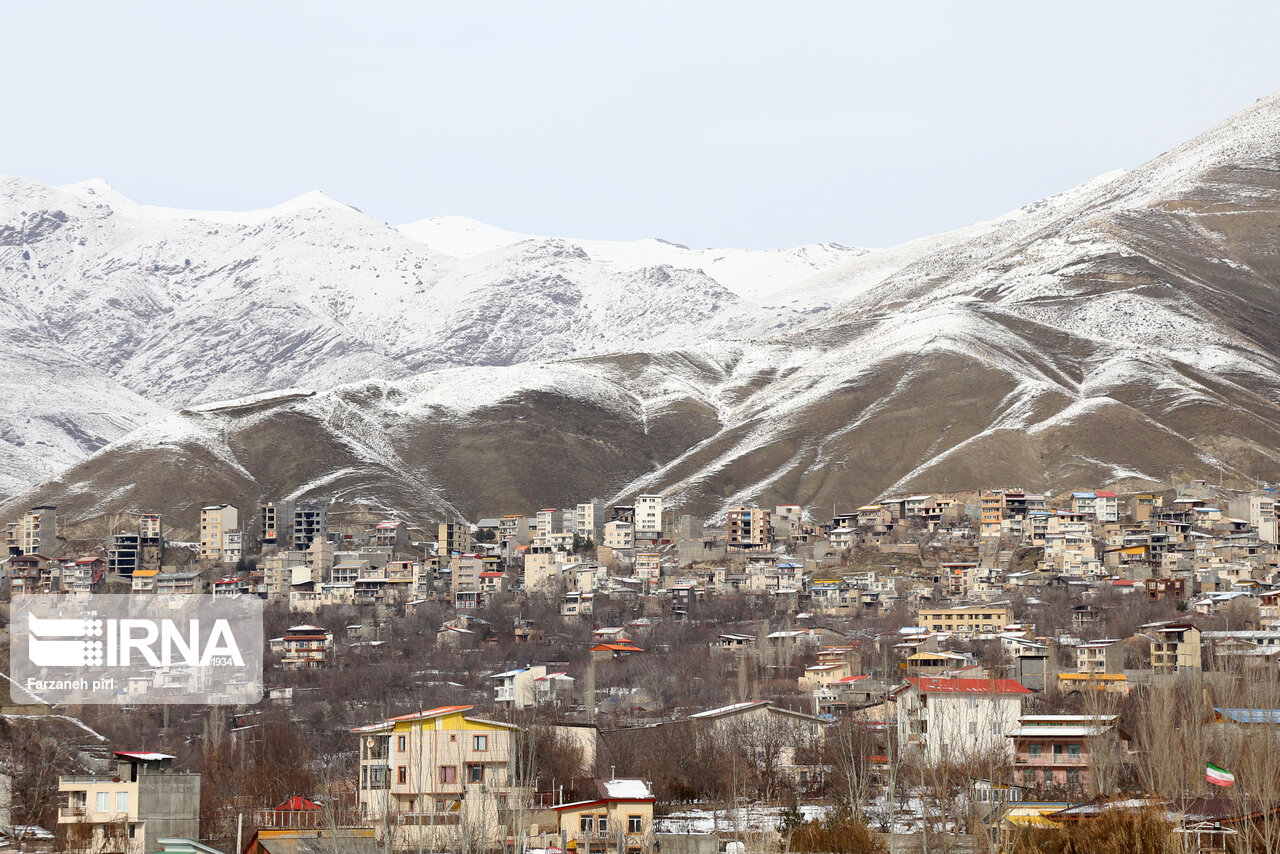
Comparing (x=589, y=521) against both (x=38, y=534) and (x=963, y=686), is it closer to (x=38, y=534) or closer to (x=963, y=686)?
(x=38, y=534)

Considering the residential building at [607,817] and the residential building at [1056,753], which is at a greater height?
the residential building at [1056,753]

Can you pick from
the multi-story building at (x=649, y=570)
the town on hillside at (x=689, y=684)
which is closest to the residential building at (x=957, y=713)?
the town on hillside at (x=689, y=684)

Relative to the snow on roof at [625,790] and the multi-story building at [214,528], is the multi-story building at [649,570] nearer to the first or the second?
the multi-story building at [214,528]

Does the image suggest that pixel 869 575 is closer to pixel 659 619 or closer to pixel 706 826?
pixel 659 619

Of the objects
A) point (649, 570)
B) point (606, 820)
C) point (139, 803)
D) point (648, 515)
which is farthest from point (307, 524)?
point (606, 820)

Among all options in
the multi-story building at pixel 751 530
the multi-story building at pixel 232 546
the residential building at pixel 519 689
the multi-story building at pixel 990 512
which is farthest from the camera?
the multi-story building at pixel 232 546

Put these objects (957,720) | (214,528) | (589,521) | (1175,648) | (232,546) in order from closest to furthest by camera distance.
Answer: (957,720) → (1175,648) → (232,546) → (214,528) → (589,521)
